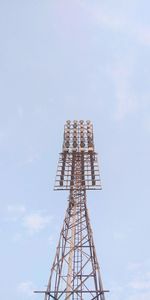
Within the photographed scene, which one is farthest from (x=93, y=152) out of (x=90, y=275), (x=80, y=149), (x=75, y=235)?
(x=90, y=275)

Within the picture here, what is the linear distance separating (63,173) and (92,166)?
319cm

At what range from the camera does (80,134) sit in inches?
1644

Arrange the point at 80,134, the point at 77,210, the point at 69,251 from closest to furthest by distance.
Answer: the point at 69,251 < the point at 77,210 < the point at 80,134

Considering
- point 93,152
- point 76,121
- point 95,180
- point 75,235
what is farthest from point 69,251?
point 76,121

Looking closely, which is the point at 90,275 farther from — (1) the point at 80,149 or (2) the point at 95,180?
(1) the point at 80,149

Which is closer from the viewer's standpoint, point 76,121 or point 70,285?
point 70,285

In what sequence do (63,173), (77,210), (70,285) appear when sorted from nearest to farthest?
(70,285) < (77,210) < (63,173)

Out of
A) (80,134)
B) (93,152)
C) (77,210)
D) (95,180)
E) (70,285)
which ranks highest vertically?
(80,134)

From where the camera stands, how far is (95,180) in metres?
38.0

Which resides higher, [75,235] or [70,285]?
[75,235]

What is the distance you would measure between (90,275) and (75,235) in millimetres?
3973

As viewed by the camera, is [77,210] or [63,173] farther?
[63,173]

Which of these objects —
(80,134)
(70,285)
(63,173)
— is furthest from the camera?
(80,134)

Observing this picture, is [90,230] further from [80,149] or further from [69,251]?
[80,149]
